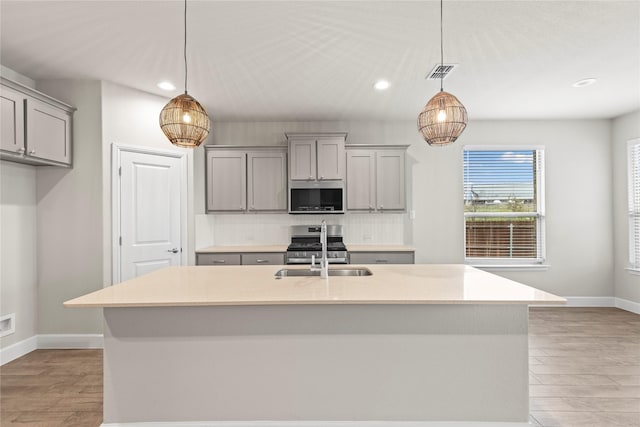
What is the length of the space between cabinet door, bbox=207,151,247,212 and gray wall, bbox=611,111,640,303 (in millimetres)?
5149

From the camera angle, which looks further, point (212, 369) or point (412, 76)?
point (412, 76)

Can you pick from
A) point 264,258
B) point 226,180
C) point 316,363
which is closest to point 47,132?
point 226,180

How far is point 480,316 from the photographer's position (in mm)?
2035

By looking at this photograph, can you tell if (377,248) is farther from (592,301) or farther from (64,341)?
(64,341)

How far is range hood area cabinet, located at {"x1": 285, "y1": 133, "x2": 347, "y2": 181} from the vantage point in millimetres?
4531

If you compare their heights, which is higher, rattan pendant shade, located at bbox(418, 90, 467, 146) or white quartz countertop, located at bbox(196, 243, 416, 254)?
rattan pendant shade, located at bbox(418, 90, 467, 146)

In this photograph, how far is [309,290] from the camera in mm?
2053

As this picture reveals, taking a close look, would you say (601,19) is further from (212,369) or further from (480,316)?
(212,369)

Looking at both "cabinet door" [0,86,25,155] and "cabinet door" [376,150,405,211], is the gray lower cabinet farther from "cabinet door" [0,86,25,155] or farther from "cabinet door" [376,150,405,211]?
"cabinet door" [0,86,25,155]

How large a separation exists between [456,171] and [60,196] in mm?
4799

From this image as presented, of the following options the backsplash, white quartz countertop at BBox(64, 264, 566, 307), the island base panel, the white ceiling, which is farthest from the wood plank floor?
the white ceiling

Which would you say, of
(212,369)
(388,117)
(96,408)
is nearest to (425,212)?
(388,117)

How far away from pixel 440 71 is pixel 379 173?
1622 mm

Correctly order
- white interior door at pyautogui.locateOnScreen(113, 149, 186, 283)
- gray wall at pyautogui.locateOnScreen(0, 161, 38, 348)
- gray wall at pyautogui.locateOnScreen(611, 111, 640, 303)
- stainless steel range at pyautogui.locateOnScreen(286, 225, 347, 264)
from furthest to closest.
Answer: gray wall at pyautogui.locateOnScreen(611, 111, 640, 303) → stainless steel range at pyautogui.locateOnScreen(286, 225, 347, 264) → white interior door at pyautogui.locateOnScreen(113, 149, 186, 283) → gray wall at pyautogui.locateOnScreen(0, 161, 38, 348)
